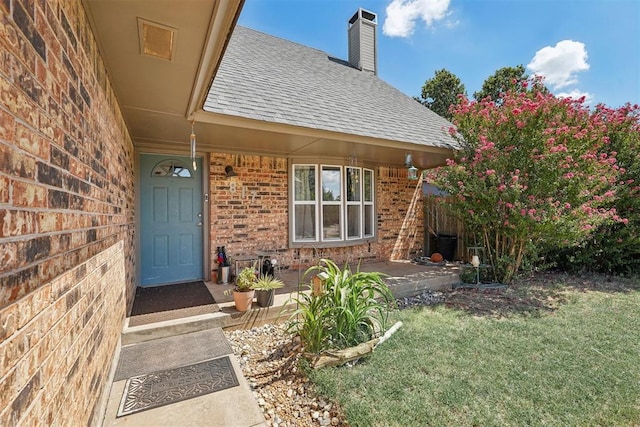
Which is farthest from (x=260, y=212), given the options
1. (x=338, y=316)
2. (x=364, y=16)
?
(x=364, y=16)

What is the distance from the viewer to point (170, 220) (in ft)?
17.0

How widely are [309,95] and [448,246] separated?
504 centimetres

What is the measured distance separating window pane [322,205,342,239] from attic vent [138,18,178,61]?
4526 millimetres

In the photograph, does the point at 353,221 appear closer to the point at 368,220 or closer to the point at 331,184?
the point at 368,220

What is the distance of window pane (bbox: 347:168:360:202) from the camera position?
6.72 m

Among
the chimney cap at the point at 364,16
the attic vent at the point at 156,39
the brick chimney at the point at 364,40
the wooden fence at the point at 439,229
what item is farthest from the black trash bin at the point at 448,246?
the chimney cap at the point at 364,16

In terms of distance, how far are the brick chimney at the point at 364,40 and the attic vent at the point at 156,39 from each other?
8.44 metres

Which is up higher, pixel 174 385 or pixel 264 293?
pixel 264 293

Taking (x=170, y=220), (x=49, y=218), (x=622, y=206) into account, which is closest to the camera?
(x=49, y=218)

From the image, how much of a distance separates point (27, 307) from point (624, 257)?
958 cm

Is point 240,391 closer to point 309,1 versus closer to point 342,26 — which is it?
point 309,1

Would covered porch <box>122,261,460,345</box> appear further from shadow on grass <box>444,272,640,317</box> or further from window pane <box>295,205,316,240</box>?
window pane <box>295,205,316,240</box>

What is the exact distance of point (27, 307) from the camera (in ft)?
3.15

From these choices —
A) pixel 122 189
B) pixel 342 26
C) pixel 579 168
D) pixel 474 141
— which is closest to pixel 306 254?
pixel 122 189
